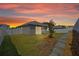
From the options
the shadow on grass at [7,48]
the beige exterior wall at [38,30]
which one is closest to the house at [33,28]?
the beige exterior wall at [38,30]

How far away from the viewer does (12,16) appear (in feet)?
5.23

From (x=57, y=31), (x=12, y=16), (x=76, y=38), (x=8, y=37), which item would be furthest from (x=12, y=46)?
(x=76, y=38)

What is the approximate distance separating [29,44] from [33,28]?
16 cm

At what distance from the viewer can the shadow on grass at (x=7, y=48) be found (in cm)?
157

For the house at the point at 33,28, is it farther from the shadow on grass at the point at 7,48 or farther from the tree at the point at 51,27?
the shadow on grass at the point at 7,48

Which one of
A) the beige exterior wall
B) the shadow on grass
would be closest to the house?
the beige exterior wall

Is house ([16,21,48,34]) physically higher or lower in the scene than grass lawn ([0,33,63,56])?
higher

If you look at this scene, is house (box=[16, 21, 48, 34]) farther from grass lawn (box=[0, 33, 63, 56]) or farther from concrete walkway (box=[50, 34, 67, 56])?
concrete walkway (box=[50, 34, 67, 56])

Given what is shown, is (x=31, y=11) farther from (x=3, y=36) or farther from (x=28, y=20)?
(x=3, y=36)

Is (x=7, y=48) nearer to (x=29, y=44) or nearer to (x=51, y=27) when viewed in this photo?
(x=29, y=44)

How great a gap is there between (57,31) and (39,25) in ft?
0.62

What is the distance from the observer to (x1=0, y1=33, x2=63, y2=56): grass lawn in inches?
61.7

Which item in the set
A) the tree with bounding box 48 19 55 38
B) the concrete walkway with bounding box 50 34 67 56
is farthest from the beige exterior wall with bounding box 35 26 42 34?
the concrete walkway with bounding box 50 34 67 56

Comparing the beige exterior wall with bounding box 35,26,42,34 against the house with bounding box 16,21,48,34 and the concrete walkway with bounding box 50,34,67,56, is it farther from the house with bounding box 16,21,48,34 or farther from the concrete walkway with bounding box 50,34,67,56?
the concrete walkway with bounding box 50,34,67,56
